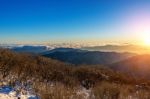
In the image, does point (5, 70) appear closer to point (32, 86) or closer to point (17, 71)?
point (17, 71)

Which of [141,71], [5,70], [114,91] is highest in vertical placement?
[5,70]

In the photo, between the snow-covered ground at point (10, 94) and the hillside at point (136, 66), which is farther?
the hillside at point (136, 66)

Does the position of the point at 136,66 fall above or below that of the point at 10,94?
below

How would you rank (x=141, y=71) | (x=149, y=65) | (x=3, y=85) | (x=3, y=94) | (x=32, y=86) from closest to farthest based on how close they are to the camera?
(x=3, y=94), (x=3, y=85), (x=32, y=86), (x=141, y=71), (x=149, y=65)

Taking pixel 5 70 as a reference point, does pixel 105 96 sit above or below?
below

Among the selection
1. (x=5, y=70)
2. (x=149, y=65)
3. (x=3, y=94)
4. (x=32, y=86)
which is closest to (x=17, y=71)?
(x=5, y=70)

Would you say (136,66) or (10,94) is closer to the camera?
(10,94)

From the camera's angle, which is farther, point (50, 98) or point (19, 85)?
point (19, 85)

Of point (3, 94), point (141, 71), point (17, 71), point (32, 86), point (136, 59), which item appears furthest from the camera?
point (136, 59)
